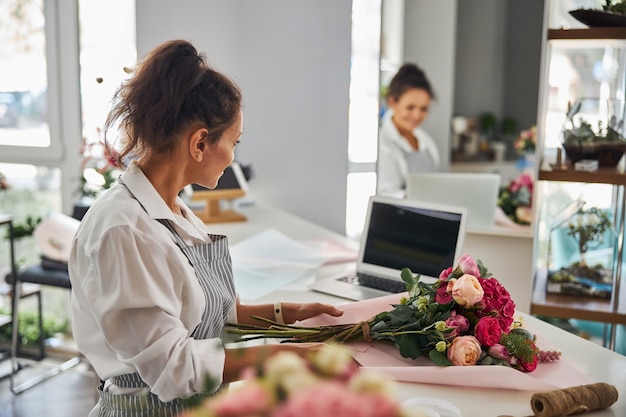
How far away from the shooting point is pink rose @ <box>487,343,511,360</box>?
1.46m

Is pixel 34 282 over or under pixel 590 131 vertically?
under

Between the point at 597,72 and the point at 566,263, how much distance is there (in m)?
1.14

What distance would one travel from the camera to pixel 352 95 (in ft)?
10.5

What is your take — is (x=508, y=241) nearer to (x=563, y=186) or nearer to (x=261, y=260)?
(x=563, y=186)

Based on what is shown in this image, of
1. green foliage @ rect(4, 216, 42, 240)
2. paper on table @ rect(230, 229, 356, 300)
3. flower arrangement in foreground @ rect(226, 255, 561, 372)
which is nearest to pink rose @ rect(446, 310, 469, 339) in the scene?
flower arrangement in foreground @ rect(226, 255, 561, 372)

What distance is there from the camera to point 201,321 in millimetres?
1460

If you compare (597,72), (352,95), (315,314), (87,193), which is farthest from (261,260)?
(597,72)

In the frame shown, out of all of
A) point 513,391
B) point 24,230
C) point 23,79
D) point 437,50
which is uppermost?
point 437,50

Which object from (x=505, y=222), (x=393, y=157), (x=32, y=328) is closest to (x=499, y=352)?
(x=505, y=222)

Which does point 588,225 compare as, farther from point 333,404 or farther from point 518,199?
point 333,404

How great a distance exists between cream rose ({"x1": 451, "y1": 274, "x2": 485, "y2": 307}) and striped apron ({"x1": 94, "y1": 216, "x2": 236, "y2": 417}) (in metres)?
0.51

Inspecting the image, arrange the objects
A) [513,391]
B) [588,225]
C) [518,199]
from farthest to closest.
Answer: [518,199] < [588,225] < [513,391]

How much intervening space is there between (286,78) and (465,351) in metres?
2.15

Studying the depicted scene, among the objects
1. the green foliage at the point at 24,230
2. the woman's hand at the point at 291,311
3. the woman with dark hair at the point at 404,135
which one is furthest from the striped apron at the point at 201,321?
the green foliage at the point at 24,230
